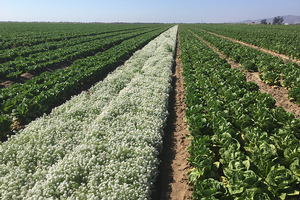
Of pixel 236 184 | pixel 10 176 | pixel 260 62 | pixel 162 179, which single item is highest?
pixel 260 62

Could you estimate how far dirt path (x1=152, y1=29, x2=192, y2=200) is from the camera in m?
5.19

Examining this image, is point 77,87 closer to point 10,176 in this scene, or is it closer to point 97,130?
point 97,130

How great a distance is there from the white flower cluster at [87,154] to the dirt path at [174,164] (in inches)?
19.3

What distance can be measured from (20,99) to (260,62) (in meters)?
18.7

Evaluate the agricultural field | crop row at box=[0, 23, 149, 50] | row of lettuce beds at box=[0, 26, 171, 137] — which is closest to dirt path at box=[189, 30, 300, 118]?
the agricultural field

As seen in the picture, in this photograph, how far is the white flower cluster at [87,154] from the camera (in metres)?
4.43

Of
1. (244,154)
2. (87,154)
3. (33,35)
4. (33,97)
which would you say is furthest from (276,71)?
(33,35)

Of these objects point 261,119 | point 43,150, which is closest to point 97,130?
point 43,150

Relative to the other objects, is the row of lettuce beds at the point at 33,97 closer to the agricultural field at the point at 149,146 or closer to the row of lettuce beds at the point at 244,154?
the agricultural field at the point at 149,146

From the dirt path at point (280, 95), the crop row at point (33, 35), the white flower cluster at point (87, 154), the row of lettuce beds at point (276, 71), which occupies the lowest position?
the white flower cluster at point (87, 154)

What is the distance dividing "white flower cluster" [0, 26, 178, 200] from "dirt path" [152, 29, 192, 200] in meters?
0.49

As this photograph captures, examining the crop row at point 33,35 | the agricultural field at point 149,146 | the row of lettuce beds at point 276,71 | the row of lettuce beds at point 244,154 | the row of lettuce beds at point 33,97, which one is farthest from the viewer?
the crop row at point 33,35

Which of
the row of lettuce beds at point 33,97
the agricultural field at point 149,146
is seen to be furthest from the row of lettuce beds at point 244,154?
the row of lettuce beds at point 33,97

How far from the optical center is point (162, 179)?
18.7 feet
